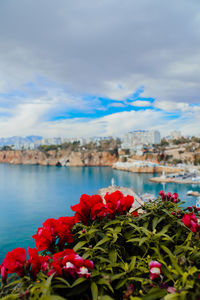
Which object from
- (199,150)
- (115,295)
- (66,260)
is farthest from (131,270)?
(199,150)

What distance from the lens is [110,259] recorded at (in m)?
0.65

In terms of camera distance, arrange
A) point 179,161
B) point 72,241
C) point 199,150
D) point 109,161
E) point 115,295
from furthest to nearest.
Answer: point 109,161 < point 199,150 < point 179,161 < point 72,241 < point 115,295

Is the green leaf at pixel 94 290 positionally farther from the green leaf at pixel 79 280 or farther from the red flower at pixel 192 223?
the red flower at pixel 192 223

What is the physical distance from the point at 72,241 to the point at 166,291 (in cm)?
36

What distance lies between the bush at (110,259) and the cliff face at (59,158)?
42.8 metres

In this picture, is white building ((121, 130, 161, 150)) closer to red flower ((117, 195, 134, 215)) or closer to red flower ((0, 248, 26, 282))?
red flower ((117, 195, 134, 215))

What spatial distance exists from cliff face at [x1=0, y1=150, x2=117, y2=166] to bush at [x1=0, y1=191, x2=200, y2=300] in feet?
140

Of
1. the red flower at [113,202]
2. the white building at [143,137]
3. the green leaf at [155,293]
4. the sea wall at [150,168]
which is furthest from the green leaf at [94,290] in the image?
the white building at [143,137]

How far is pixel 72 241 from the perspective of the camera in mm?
759

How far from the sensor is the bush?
50cm

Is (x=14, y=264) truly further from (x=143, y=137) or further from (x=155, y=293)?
(x=143, y=137)

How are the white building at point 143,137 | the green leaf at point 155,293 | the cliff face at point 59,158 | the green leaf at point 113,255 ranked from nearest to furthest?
the green leaf at point 155,293, the green leaf at point 113,255, the cliff face at point 59,158, the white building at point 143,137

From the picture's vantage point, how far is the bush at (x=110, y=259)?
504 millimetres

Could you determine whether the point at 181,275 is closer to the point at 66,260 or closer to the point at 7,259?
the point at 66,260
